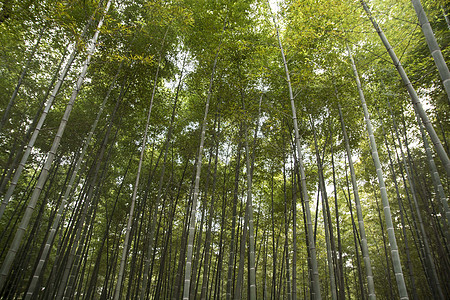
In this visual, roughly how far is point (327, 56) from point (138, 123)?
4.98m

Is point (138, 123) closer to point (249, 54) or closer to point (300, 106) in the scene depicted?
point (249, 54)

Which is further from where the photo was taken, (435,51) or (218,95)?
(218,95)

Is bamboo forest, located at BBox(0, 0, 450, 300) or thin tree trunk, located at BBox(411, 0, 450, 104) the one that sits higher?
bamboo forest, located at BBox(0, 0, 450, 300)

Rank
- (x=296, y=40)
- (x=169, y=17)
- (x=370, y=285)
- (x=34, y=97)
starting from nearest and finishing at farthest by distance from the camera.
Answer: (x=370, y=285)
(x=296, y=40)
(x=169, y=17)
(x=34, y=97)

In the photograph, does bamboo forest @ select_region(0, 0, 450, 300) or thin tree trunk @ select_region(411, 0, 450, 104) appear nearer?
thin tree trunk @ select_region(411, 0, 450, 104)

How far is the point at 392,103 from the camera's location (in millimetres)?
5918

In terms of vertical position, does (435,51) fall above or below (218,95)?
below

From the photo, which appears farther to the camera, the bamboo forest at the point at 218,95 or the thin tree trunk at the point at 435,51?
the bamboo forest at the point at 218,95

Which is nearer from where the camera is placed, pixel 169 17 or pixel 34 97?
pixel 169 17

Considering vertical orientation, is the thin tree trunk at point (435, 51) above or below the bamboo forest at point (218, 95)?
below

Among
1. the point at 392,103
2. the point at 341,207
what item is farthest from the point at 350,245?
the point at 392,103

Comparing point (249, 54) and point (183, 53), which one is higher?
point (183, 53)

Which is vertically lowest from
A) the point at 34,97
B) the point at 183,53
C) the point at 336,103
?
the point at 336,103

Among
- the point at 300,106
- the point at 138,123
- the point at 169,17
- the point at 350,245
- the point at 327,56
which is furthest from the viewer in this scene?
the point at 350,245
